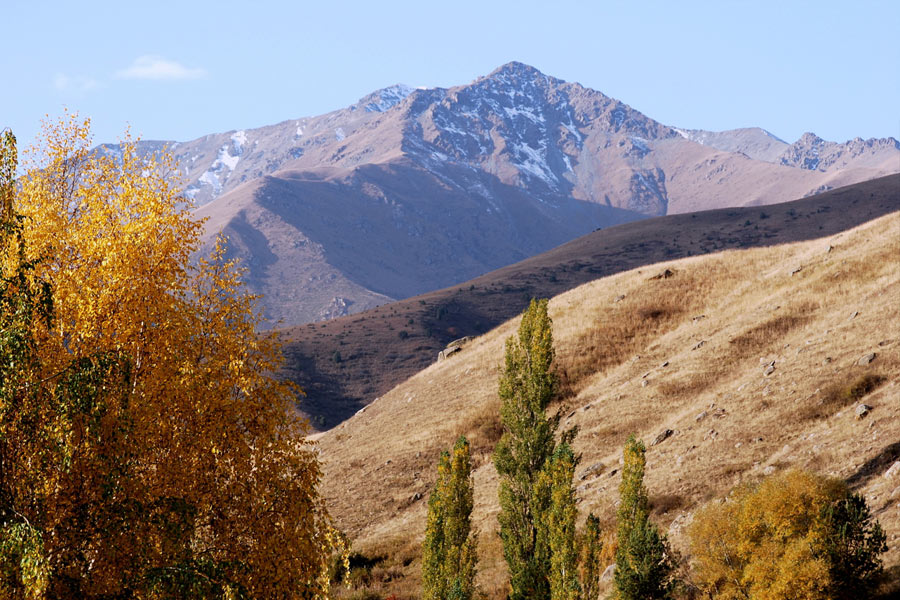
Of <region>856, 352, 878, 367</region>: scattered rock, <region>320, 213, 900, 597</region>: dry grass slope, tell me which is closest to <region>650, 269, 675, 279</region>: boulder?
<region>320, 213, 900, 597</region>: dry grass slope

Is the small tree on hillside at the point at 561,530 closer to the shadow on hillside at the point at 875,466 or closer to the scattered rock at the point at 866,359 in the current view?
the shadow on hillside at the point at 875,466

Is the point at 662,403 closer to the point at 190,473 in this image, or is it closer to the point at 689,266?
the point at 689,266

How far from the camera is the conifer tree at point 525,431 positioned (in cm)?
3152

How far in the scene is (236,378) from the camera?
18.3m

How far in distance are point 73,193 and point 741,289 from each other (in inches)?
2363

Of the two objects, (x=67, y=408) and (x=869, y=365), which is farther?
(x=869, y=365)

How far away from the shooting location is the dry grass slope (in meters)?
36.2

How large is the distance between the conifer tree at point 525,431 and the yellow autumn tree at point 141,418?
537 inches

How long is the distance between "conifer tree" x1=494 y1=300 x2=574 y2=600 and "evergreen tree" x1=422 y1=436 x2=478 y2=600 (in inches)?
105

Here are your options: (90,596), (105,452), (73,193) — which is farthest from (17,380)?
(73,193)

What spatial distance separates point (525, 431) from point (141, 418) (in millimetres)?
20329

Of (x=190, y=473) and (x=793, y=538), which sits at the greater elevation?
(x=190, y=473)

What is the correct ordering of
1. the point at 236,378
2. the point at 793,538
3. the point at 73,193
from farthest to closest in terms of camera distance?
the point at 793,538, the point at 73,193, the point at 236,378

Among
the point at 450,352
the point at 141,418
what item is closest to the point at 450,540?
the point at 141,418
